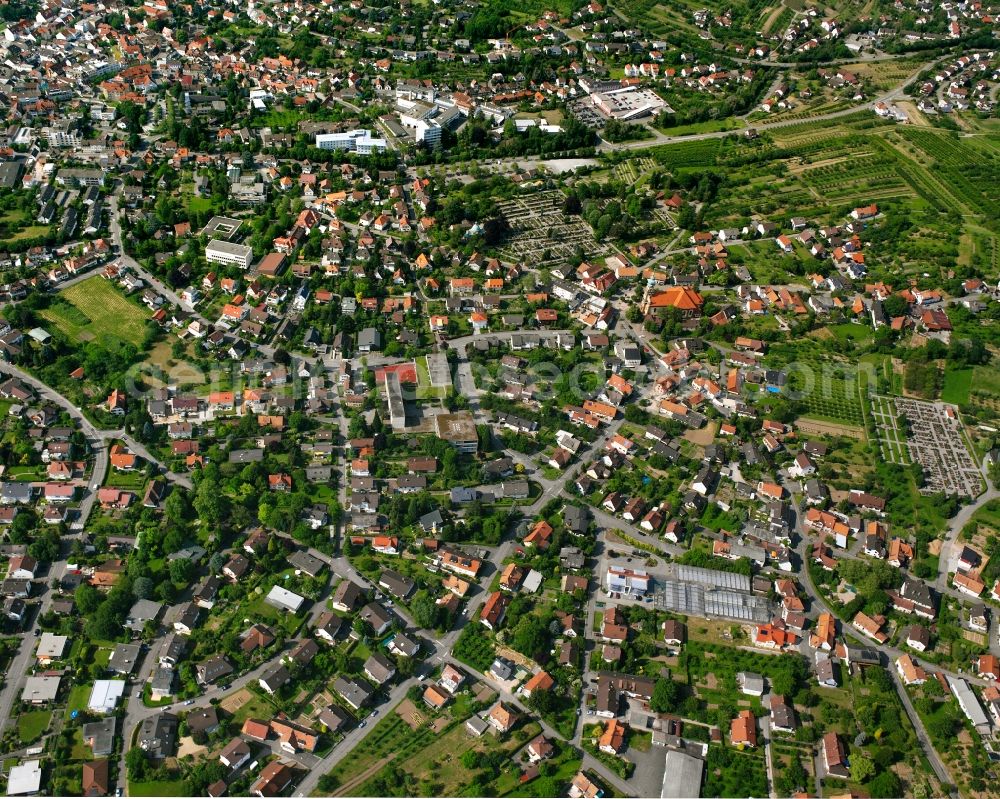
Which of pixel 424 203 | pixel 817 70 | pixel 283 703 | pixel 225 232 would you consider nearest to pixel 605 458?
pixel 283 703

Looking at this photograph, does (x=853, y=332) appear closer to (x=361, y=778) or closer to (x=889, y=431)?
(x=889, y=431)

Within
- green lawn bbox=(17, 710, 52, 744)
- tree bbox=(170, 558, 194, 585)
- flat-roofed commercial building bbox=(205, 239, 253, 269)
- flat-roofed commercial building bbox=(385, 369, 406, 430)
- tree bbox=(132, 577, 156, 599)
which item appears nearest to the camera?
green lawn bbox=(17, 710, 52, 744)

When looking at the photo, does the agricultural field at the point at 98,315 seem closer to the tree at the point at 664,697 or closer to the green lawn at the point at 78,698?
the green lawn at the point at 78,698

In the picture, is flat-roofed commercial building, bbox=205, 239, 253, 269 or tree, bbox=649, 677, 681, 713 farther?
flat-roofed commercial building, bbox=205, 239, 253, 269

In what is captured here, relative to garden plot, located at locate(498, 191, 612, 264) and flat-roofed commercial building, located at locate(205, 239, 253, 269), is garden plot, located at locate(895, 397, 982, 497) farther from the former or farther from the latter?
flat-roofed commercial building, located at locate(205, 239, 253, 269)

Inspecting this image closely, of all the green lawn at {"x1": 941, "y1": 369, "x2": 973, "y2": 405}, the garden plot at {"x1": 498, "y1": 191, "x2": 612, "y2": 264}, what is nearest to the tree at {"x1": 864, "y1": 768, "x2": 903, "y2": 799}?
the green lawn at {"x1": 941, "y1": 369, "x2": 973, "y2": 405}

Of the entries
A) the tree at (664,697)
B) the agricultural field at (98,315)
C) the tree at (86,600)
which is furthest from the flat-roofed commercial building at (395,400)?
the tree at (664,697)

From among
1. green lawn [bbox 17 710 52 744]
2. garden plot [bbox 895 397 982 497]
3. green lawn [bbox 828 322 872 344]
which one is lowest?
green lawn [bbox 17 710 52 744]
